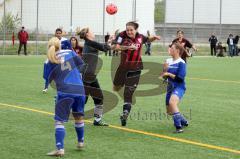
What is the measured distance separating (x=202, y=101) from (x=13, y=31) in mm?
33255

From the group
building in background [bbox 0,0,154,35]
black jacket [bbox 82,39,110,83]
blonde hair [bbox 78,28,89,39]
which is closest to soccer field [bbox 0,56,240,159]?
black jacket [bbox 82,39,110,83]

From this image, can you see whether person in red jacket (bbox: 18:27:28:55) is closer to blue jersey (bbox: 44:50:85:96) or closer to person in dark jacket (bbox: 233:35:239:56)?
person in dark jacket (bbox: 233:35:239:56)

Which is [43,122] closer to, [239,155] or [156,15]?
[239,155]

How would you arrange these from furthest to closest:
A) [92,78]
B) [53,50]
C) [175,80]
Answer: [92,78] → [175,80] → [53,50]

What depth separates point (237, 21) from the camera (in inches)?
2128

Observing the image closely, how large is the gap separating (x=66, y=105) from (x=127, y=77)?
3.29 m

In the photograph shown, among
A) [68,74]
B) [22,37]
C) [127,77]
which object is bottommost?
[127,77]

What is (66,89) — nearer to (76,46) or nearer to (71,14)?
(76,46)

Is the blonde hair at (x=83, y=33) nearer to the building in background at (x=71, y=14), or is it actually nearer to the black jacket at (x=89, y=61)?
the black jacket at (x=89, y=61)

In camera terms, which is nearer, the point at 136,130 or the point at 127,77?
the point at 136,130

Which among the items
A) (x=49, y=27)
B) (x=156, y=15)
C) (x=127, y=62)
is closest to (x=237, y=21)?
(x=156, y=15)

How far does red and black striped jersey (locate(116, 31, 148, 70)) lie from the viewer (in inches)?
451

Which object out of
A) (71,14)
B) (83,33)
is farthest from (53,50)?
(71,14)

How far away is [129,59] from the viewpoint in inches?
459
